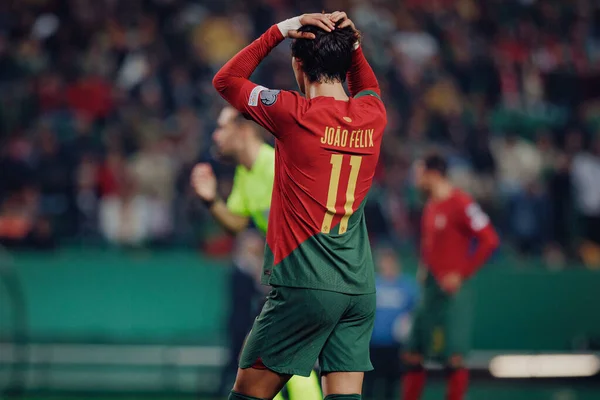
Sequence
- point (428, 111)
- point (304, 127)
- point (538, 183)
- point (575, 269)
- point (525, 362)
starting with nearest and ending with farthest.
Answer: point (304, 127)
point (525, 362)
point (575, 269)
point (538, 183)
point (428, 111)

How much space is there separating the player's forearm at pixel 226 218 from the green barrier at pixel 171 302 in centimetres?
530

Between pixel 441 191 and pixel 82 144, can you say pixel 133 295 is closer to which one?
pixel 82 144

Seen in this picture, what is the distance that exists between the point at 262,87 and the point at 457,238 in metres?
4.41

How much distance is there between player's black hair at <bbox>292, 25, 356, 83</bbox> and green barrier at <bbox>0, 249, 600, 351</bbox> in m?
7.23

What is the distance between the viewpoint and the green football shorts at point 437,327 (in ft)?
26.5

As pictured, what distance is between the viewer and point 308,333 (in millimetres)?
3986

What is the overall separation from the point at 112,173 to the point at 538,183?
5630 mm

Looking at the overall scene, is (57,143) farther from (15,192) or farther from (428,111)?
(428,111)

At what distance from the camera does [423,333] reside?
809 cm

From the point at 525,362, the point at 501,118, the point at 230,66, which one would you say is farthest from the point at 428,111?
the point at 230,66

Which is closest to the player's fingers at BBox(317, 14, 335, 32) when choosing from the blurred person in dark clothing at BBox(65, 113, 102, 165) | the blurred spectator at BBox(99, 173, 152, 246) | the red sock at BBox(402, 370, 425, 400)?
the red sock at BBox(402, 370, 425, 400)

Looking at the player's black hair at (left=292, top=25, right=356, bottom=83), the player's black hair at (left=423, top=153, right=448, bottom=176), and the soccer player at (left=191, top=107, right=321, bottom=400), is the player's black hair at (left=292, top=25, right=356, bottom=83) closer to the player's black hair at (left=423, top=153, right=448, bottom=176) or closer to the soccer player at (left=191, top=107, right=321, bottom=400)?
the soccer player at (left=191, top=107, right=321, bottom=400)

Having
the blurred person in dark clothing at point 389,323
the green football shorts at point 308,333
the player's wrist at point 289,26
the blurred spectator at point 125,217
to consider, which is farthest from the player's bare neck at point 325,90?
the blurred spectator at point 125,217

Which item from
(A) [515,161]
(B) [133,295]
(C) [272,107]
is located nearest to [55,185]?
(B) [133,295]
